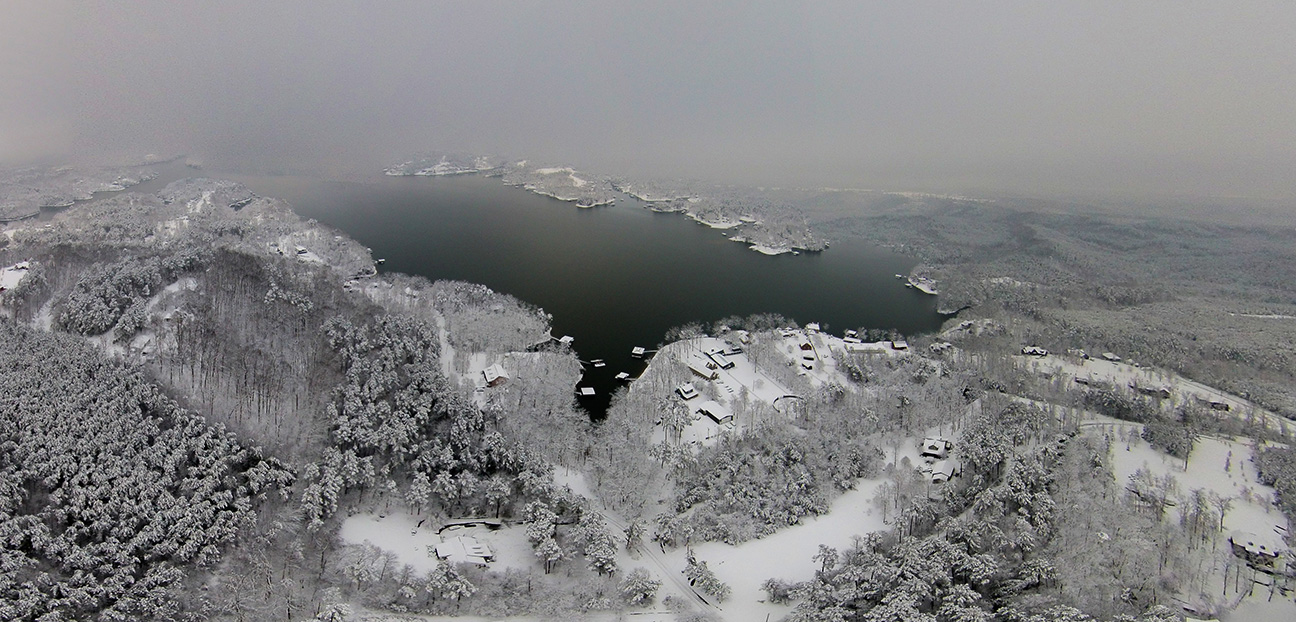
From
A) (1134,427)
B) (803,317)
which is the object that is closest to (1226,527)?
(1134,427)

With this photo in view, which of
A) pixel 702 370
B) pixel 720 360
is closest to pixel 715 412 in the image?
pixel 702 370

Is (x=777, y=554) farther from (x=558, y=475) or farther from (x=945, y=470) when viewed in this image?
(x=558, y=475)

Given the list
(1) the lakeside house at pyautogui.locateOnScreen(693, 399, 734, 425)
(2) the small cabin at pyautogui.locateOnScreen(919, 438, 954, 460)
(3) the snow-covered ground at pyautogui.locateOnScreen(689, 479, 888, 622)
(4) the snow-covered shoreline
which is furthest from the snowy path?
(4) the snow-covered shoreline

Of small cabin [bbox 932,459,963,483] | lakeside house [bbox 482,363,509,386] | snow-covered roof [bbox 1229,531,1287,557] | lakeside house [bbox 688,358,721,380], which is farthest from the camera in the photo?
lakeside house [bbox 688,358,721,380]

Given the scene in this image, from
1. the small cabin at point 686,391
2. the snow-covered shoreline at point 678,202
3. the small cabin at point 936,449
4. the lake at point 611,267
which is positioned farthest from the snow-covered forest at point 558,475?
the snow-covered shoreline at point 678,202

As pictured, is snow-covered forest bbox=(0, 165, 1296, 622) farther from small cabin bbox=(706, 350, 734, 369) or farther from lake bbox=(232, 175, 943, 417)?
lake bbox=(232, 175, 943, 417)

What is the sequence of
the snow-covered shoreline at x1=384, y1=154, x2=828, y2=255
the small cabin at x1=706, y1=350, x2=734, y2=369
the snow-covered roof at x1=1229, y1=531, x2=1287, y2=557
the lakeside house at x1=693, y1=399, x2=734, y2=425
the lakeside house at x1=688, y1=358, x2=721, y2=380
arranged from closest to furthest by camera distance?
1. the snow-covered roof at x1=1229, y1=531, x2=1287, y2=557
2. the lakeside house at x1=693, y1=399, x2=734, y2=425
3. the lakeside house at x1=688, y1=358, x2=721, y2=380
4. the small cabin at x1=706, y1=350, x2=734, y2=369
5. the snow-covered shoreline at x1=384, y1=154, x2=828, y2=255

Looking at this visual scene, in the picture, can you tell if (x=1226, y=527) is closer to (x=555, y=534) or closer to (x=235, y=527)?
(x=555, y=534)
